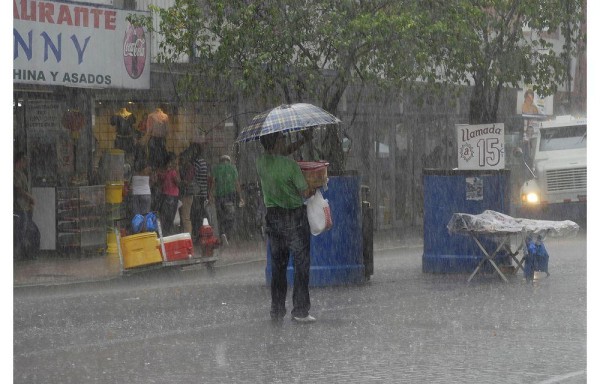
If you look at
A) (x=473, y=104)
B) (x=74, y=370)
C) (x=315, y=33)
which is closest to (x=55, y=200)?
(x=315, y=33)

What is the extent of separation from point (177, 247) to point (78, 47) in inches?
178

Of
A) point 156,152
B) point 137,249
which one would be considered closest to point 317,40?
point 137,249

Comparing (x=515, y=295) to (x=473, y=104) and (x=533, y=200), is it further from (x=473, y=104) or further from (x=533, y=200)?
(x=533, y=200)

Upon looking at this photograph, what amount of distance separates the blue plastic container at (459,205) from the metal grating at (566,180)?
11224mm

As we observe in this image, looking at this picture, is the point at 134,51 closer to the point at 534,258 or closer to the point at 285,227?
the point at 534,258

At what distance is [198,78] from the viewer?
21484mm

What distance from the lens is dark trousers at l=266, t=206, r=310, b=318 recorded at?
39.0ft

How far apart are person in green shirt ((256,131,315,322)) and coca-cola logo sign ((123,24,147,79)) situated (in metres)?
9.89

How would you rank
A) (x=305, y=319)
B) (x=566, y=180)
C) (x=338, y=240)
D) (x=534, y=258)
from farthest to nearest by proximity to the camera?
(x=566, y=180) < (x=534, y=258) < (x=338, y=240) < (x=305, y=319)

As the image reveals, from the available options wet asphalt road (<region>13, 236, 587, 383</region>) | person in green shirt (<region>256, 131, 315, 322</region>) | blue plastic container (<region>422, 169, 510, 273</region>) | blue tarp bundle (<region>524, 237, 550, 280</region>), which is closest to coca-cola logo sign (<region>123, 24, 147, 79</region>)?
wet asphalt road (<region>13, 236, 587, 383</region>)

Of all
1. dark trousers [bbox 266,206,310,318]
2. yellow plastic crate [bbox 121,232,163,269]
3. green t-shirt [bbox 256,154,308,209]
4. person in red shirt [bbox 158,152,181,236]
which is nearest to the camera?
dark trousers [bbox 266,206,310,318]

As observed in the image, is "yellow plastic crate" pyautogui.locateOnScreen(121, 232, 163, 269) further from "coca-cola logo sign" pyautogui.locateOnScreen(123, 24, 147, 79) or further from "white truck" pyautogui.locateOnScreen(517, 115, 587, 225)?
"white truck" pyautogui.locateOnScreen(517, 115, 587, 225)

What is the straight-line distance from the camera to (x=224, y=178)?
23672 mm

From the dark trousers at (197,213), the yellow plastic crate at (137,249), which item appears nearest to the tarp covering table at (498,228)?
the yellow plastic crate at (137,249)
